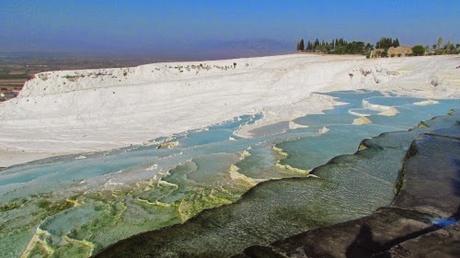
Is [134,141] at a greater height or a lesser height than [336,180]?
lesser

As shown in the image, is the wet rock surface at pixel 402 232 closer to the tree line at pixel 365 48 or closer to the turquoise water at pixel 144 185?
the turquoise water at pixel 144 185

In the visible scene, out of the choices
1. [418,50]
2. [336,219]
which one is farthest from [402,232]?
[418,50]

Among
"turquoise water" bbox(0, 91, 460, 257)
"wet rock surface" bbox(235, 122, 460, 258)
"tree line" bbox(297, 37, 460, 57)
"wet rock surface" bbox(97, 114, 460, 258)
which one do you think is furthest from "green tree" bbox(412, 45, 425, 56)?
"wet rock surface" bbox(235, 122, 460, 258)

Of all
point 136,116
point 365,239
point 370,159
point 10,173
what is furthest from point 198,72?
point 365,239

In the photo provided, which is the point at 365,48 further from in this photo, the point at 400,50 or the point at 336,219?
the point at 336,219

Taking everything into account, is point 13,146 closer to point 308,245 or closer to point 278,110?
point 278,110

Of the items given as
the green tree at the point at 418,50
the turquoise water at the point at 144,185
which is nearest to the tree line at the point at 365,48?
the green tree at the point at 418,50
